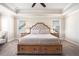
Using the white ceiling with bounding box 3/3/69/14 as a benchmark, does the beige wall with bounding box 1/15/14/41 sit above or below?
below

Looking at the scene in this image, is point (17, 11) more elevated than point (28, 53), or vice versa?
point (17, 11)

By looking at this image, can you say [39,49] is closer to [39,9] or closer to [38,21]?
[38,21]

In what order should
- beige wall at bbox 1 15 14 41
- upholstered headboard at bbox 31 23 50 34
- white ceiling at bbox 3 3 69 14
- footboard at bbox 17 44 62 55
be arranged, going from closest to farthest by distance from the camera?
footboard at bbox 17 44 62 55, beige wall at bbox 1 15 14 41, upholstered headboard at bbox 31 23 50 34, white ceiling at bbox 3 3 69 14

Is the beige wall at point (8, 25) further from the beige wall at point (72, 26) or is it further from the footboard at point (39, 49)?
the beige wall at point (72, 26)

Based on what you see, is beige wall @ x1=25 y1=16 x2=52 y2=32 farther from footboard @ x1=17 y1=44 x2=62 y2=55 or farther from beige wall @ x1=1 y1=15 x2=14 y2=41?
footboard @ x1=17 y1=44 x2=62 y2=55

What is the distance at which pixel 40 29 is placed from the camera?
502cm

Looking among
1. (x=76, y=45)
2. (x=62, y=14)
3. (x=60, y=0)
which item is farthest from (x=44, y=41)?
(x=60, y=0)

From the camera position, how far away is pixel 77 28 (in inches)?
197

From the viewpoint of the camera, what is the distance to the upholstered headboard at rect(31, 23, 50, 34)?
16.4 ft

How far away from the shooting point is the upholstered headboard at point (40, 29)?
4.99 meters

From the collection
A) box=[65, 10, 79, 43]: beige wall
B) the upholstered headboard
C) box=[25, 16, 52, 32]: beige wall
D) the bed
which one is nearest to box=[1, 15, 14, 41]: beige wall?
box=[25, 16, 52, 32]: beige wall

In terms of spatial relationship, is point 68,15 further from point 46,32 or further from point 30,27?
point 30,27

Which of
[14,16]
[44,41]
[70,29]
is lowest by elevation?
[44,41]

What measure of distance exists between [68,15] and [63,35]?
2.75 ft
